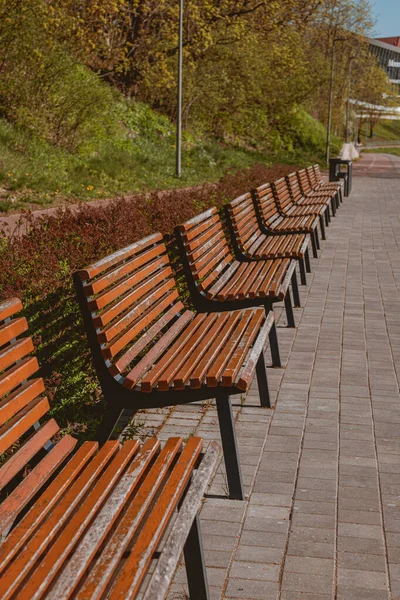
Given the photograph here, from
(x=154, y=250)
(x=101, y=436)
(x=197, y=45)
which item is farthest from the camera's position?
(x=197, y=45)

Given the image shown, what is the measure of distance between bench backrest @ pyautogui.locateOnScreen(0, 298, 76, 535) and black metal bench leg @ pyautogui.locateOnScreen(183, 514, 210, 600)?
0.52 metres

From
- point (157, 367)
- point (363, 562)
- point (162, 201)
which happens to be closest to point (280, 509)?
point (363, 562)

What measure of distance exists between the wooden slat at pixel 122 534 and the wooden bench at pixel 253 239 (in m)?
4.38

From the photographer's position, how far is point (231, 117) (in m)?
39.1

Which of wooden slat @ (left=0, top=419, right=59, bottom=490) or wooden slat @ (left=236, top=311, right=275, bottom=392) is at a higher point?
wooden slat @ (left=0, top=419, right=59, bottom=490)

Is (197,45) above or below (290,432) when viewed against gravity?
above

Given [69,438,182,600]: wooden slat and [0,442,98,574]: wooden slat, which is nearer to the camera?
[69,438,182,600]: wooden slat

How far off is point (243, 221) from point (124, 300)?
3.88m

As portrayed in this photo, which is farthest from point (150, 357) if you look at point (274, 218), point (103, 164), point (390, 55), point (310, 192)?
point (390, 55)

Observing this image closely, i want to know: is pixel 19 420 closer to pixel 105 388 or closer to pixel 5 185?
pixel 105 388

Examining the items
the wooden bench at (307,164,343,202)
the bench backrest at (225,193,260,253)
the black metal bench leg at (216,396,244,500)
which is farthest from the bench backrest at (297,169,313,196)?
the black metal bench leg at (216,396,244,500)

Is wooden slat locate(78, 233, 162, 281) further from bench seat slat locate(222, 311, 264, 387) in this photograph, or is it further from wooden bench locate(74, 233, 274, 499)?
bench seat slat locate(222, 311, 264, 387)

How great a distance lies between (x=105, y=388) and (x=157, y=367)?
0.97 feet

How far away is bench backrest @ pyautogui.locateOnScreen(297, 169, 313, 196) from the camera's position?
14.4 meters
